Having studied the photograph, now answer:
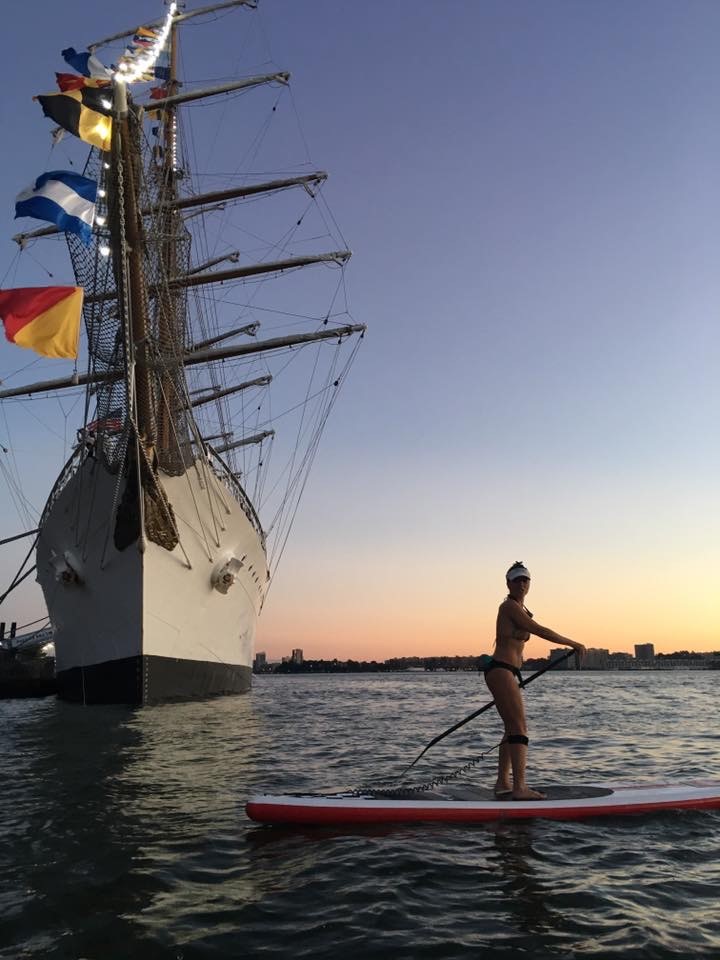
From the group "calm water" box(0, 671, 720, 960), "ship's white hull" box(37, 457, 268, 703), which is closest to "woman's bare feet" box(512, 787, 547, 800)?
"calm water" box(0, 671, 720, 960)

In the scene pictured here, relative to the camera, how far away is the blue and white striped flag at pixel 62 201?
1847 cm

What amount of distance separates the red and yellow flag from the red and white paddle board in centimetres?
1409

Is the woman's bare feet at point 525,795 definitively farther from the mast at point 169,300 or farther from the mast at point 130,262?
the mast at point 169,300

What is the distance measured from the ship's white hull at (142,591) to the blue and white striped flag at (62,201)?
7.13 meters

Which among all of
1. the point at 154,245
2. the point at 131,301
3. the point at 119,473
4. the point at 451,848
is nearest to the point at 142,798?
the point at 451,848

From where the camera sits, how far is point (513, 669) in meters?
7.32

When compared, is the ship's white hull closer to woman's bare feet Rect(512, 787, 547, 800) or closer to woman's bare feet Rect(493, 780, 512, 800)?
woman's bare feet Rect(493, 780, 512, 800)

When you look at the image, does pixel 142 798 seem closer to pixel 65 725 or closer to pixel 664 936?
pixel 664 936

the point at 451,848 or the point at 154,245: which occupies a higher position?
the point at 154,245

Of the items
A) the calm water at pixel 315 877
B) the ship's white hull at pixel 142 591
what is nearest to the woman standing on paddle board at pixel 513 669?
the calm water at pixel 315 877

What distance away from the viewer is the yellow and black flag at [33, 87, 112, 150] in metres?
19.1

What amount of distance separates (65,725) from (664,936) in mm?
16261

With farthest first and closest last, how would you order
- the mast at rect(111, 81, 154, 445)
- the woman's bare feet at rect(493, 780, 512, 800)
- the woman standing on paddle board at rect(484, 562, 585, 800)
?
the mast at rect(111, 81, 154, 445), the woman's bare feet at rect(493, 780, 512, 800), the woman standing on paddle board at rect(484, 562, 585, 800)

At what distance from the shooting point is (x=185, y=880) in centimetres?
527
